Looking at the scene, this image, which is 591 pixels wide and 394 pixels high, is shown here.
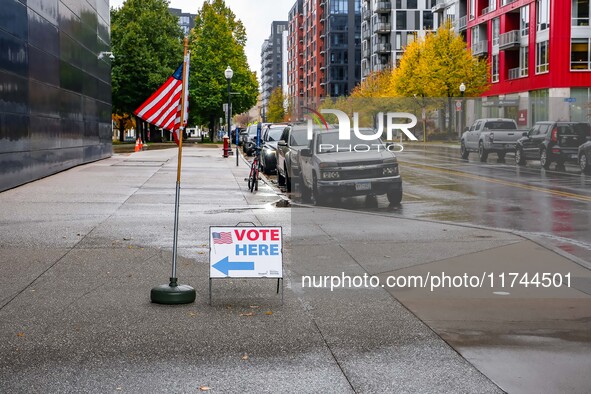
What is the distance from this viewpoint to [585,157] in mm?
24406

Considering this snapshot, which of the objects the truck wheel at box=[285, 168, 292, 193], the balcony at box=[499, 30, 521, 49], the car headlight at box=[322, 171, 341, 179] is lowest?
the truck wheel at box=[285, 168, 292, 193]

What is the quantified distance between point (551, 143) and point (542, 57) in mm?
33452

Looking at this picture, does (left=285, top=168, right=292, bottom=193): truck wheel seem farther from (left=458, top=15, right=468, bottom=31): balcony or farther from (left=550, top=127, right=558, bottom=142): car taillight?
(left=458, top=15, right=468, bottom=31): balcony

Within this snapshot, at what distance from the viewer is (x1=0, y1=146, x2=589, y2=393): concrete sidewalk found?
6387 millimetres

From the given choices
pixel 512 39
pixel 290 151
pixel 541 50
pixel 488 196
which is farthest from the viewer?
pixel 512 39

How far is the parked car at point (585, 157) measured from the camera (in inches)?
922

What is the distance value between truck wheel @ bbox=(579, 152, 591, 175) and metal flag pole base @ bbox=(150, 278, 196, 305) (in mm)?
16567

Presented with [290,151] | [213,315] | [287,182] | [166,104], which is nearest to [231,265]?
[213,315]

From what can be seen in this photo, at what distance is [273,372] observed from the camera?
6.53 m

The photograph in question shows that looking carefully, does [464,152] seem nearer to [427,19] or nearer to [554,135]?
[554,135]

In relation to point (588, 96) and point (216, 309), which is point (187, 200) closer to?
point (216, 309)

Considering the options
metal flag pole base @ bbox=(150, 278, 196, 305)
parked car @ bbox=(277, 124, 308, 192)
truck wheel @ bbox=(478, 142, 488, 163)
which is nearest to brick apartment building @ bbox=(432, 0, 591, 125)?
parked car @ bbox=(277, 124, 308, 192)

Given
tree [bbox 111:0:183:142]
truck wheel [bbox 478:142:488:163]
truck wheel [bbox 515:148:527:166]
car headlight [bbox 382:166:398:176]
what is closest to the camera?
car headlight [bbox 382:166:398:176]

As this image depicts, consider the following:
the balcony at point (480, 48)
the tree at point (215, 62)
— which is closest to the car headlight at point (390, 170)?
the balcony at point (480, 48)
